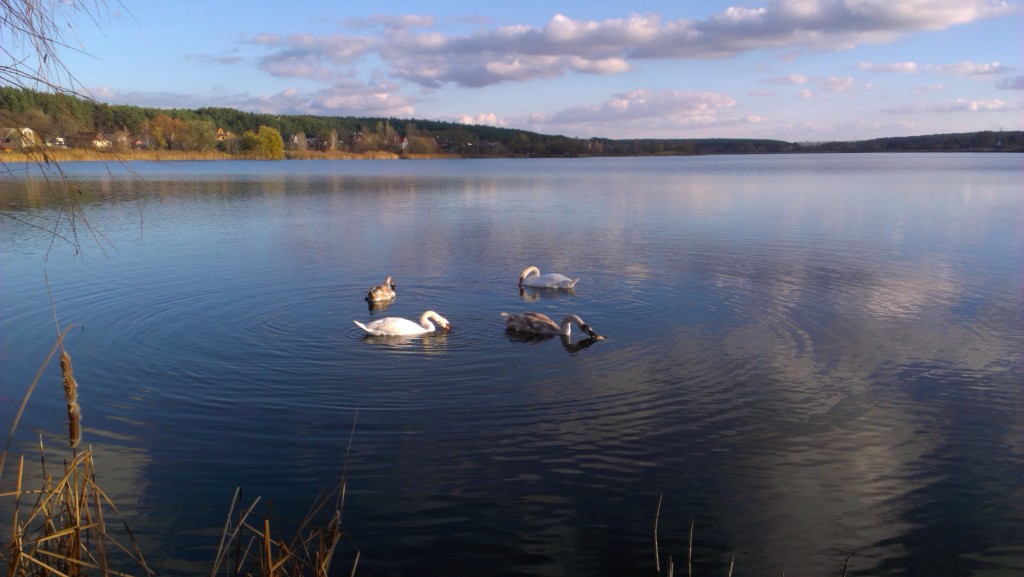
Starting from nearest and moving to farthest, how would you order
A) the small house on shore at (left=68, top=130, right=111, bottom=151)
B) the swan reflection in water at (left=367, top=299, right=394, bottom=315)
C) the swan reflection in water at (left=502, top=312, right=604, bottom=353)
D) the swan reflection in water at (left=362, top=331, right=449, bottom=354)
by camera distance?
the small house on shore at (left=68, top=130, right=111, bottom=151) < the swan reflection in water at (left=362, top=331, right=449, bottom=354) < the swan reflection in water at (left=502, top=312, right=604, bottom=353) < the swan reflection in water at (left=367, top=299, right=394, bottom=315)

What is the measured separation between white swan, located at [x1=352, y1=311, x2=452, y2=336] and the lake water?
200mm

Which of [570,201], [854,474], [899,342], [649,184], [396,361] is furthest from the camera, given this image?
[649,184]

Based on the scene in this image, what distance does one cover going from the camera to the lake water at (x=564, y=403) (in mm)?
6223

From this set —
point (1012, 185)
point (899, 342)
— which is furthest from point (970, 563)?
point (1012, 185)

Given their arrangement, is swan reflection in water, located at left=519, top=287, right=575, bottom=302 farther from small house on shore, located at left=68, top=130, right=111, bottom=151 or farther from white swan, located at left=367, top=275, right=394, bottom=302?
small house on shore, located at left=68, top=130, right=111, bottom=151

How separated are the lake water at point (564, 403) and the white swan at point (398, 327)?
0.20 metres

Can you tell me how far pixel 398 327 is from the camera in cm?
1192

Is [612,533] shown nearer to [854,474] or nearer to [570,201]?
[854,474]

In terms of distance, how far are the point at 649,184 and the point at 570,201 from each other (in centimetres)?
1558

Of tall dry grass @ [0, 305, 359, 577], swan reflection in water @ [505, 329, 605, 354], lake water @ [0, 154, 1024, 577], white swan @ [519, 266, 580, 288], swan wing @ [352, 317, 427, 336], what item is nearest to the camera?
Result: tall dry grass @ [0, 305, 359, 577]

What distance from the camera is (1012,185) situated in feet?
144

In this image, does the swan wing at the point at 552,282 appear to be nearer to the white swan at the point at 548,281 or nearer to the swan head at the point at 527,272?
the white swan at the point at 548,281

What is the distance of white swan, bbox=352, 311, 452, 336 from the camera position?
39.1 feet

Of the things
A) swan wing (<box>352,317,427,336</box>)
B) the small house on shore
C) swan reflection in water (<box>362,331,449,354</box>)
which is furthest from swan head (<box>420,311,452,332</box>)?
the small house on shore
